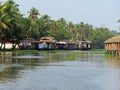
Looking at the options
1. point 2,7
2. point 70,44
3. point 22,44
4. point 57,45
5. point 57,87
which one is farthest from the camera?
point 70,44

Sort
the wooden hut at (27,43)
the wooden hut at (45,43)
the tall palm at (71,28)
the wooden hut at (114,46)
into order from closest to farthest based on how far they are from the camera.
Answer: the wooden hut at (114,46) → the wooden hut at (27,43) → the wooden hut at (45,43) → the tall palm at (71,28)

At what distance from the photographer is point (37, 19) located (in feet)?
386

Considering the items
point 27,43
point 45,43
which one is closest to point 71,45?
point 45,43

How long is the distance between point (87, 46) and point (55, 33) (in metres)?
13.8

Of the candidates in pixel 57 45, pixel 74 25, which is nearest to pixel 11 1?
pixel 57 45

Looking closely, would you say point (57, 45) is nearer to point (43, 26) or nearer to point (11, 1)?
point (43, 26)

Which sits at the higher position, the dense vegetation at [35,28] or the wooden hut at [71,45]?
the dense vegetation at [35,28]

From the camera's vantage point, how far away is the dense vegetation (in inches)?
3130

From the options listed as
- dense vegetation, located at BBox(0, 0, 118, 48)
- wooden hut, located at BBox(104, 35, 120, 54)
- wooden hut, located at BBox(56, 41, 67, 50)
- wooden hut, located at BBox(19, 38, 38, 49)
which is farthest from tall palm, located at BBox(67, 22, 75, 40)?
wooden hut, located at BBox(104, 35, 120, 54)

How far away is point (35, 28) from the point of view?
110 metres

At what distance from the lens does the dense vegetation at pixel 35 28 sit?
7950 cm

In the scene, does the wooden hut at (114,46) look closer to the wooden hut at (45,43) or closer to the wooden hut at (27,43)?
the wooden hut at (27,43)

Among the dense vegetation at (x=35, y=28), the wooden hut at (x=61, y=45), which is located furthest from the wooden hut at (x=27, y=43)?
the wooden hut at (x=61, y=45)

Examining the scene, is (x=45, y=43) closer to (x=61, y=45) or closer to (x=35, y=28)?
(x=35, y=28)
